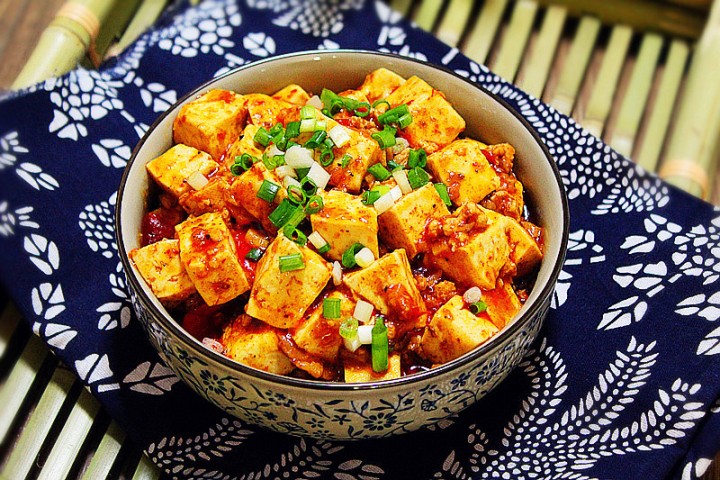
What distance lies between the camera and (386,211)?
7.45 feet

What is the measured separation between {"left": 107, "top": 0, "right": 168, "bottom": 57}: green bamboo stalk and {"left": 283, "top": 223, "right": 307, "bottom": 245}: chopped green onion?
5.20 feet

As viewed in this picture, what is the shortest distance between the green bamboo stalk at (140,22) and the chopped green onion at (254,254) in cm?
149

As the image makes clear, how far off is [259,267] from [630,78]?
222cm

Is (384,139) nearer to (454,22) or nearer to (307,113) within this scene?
(307,113)

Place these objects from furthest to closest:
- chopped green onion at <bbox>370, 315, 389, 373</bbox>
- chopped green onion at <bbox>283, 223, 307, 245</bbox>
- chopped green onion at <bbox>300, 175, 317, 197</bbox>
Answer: chopped green onion at <bbox>300, 175, 317, 197</bbox> < chopped green onion at <bbox>283, 223, 307, 245</bbox> < chopped green onion at <bbox>370, 315, 389, 373</bbox>

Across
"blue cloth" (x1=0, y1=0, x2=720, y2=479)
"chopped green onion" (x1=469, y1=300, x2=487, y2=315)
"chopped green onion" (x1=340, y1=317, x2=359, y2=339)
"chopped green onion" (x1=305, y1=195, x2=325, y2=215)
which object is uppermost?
"chopped green onion" (x1=305, y1=195, x2=325, y2=215)

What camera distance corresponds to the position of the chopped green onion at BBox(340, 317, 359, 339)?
6.80 feet

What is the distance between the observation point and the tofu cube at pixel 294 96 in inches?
104

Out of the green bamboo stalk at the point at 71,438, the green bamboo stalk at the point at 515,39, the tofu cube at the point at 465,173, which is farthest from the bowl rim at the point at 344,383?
the green bamboo stalk at the point at 515,39

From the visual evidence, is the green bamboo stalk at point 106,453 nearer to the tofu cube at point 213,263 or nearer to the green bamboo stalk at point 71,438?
the green bamboo stalk at point 71,438

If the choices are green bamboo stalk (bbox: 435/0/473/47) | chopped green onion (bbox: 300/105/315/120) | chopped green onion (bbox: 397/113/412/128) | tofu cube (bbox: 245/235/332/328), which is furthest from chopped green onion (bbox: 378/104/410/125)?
green bamboo stalk (bbox: 435/0/473/47)

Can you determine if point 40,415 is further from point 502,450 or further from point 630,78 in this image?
point 630,78

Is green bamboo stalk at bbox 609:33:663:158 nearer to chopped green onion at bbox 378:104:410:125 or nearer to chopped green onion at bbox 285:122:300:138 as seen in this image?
chopped green onion at bbox 378:104:410:125

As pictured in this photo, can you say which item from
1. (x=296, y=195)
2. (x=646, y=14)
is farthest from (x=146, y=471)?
(x=646, y=14)
